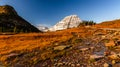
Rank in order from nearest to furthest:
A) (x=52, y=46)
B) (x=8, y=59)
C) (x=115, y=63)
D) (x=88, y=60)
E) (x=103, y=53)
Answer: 1. (x=115, y=63)
2. (x=88, y=60)
3. (x=103, y=53)
4. (x=8, y=59)
5. (x=52, y=46)

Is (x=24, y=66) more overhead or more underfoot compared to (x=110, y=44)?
more underfoot

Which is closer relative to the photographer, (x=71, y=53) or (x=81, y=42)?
(x=71, y=53)

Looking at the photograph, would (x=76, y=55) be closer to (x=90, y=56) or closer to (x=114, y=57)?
(x=90, y=56)

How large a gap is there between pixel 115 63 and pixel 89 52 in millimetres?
2866

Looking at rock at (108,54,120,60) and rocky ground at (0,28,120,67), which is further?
rocky ground at (0,28,120,67)

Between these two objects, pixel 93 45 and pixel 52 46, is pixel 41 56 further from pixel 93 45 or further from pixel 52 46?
pixel 93 45

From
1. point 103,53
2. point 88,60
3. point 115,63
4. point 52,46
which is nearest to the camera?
point 115,63

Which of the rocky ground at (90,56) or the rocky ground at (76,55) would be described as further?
the rocky ground at (76,55)

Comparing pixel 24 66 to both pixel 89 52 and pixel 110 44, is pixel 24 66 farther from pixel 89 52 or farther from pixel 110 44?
pixel 110 44

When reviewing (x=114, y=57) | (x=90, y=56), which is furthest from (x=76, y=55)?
(x=114, y=57)

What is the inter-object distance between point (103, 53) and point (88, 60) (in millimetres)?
1552

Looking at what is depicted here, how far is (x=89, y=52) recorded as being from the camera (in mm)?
16703

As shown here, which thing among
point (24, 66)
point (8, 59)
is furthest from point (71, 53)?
point (8, 59)

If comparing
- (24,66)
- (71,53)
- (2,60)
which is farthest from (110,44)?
(2,60)
